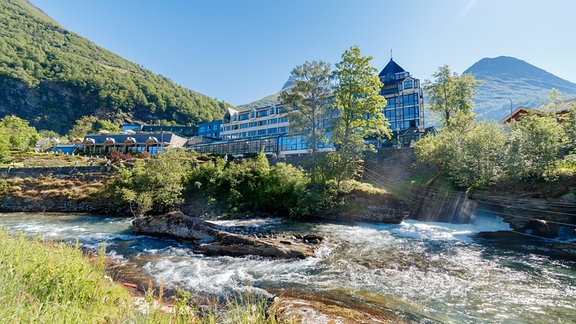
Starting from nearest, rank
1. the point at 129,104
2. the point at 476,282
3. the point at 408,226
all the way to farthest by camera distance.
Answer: the point at 476,282 → the point at 408,226 → the point at 129,104

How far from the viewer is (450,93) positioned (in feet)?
131

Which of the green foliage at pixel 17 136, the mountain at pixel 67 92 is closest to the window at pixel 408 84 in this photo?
the green foliage at pixel 17 136

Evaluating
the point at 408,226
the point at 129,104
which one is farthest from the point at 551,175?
the point at 129,104

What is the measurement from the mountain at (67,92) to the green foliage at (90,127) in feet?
55.5

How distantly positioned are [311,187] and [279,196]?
4.39 meters

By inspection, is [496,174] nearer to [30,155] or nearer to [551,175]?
[551,175]

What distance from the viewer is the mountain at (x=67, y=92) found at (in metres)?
140

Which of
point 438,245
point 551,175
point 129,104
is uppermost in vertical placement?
point 129,104

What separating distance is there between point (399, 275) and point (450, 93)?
38.8m

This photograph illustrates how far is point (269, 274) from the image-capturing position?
37.6 ft

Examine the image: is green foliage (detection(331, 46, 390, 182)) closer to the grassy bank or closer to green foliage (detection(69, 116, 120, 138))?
the grassy bank

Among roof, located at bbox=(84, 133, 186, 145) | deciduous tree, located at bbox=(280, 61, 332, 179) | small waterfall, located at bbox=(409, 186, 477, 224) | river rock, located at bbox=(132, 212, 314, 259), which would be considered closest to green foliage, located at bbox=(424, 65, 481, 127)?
small waterfall, located at bbox=(409, 186, 477, 224)

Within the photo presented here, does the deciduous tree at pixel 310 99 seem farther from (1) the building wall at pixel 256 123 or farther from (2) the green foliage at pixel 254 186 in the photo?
(1) the building wall at pixel 256 123

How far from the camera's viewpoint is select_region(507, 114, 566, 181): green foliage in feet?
69.6
